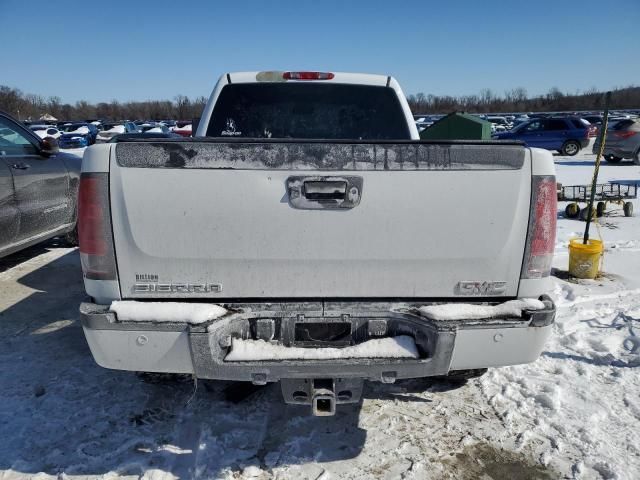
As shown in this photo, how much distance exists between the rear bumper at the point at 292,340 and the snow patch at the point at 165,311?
0.03m

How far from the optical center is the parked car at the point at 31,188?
16.2 ft

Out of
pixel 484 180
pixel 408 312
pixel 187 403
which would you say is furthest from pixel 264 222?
pixel 187 403

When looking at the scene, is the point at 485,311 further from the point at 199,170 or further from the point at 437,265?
the point at 199,170

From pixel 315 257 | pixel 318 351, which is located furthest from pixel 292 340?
pixel 315 257

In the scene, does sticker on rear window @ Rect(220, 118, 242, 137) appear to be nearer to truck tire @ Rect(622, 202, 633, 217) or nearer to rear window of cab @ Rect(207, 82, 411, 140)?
rear window of cab @ Rect(207, 82, 411, 140)

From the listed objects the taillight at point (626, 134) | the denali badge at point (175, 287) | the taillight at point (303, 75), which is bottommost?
the taillight at point (626, 134)

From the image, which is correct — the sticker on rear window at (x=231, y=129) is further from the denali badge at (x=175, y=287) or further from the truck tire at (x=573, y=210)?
the truck tire at (x=573, y=210)

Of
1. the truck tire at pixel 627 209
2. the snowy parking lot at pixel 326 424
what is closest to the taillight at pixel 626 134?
the truck tire at pixel 627 209

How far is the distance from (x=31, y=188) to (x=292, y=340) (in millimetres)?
4407

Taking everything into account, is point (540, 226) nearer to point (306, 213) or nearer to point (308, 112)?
point (306, 213)

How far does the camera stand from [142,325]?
2234mm

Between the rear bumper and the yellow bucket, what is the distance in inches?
140

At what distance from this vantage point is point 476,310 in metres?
2.36

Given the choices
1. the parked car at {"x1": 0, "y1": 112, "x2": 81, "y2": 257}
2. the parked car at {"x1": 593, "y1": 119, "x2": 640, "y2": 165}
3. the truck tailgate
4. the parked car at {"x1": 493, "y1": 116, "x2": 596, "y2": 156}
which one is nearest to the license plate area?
the truck tailgate
